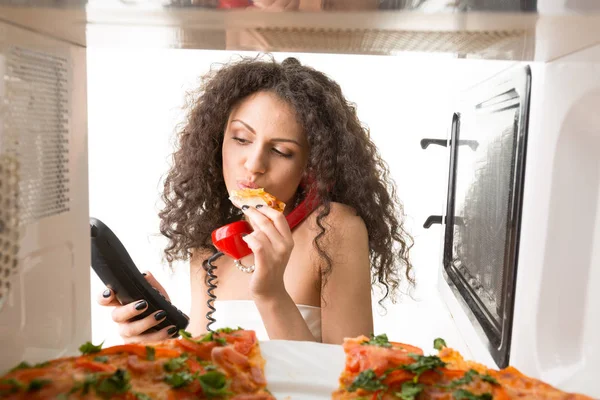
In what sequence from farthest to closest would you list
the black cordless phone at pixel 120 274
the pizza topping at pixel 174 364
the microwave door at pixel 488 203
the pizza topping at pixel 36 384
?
the black cordless phone at pixel 120 274
the microwave door at pixel 488 203
the pizza topping at pixel 174 364
the pizza topping at pixel 36 384

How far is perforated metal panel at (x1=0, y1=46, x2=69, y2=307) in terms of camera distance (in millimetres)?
882

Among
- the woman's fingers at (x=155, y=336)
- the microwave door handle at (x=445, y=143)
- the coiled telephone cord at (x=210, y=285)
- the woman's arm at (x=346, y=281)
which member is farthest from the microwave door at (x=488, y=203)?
the woman's fingers at (x=155, y=336)

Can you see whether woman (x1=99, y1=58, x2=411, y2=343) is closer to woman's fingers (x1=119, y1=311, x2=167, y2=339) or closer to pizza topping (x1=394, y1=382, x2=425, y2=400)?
woman's fingers (x1=119, y1=311, x2=167, y2=339)

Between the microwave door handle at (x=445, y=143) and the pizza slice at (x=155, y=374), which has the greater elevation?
the microwave door handle at (x=445, y=143)

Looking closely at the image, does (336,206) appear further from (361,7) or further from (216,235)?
(361,7)

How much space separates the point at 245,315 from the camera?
4.80ft

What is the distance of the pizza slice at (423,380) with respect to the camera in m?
0.88

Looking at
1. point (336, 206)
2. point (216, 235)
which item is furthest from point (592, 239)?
point (216, 235)

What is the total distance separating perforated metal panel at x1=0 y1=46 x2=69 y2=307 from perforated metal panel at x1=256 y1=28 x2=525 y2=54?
1.20 feet

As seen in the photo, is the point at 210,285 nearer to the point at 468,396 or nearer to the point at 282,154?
the point at 282,154

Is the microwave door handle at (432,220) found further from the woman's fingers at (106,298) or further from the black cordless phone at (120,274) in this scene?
the woman's fingers at (106,298)

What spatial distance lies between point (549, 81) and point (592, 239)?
1.01ft

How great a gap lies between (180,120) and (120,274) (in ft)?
1.36

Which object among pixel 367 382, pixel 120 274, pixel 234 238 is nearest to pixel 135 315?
pixel 120 274
